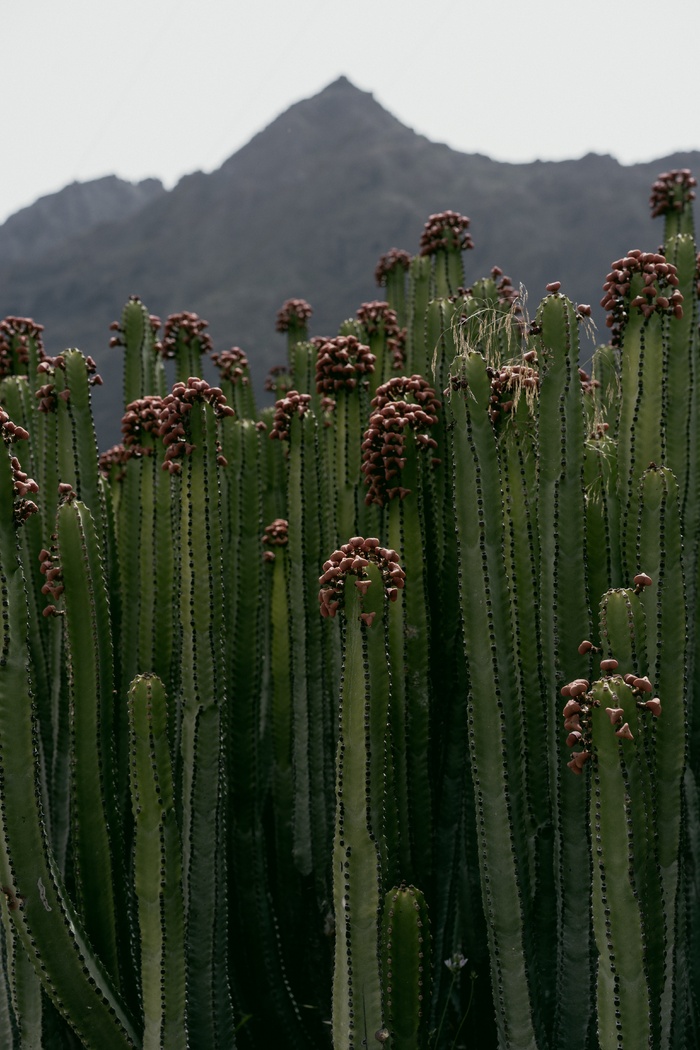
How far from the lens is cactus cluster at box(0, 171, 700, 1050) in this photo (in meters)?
2.60

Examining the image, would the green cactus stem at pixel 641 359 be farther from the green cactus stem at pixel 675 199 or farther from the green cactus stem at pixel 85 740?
the green cactus stem at pixel 675 199

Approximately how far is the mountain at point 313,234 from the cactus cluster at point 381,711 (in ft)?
113

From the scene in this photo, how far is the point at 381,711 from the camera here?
268cm

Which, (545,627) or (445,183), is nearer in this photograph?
(545,627)

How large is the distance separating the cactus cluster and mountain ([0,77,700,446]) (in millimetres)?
34371

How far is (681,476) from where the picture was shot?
359 centimetres

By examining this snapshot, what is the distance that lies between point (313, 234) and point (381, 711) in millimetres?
48155

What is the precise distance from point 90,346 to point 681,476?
42.0 meters

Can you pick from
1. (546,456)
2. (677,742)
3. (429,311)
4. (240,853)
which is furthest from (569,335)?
(240,853)

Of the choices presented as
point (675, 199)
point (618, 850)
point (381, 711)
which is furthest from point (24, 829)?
point (675, 199)

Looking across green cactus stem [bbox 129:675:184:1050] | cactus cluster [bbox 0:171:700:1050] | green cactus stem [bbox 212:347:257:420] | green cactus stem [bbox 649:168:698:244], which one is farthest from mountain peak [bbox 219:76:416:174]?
green cactus stem [bbox 129:675:184:1050]

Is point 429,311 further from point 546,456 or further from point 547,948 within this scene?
point 547,948

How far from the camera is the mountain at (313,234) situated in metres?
42.4

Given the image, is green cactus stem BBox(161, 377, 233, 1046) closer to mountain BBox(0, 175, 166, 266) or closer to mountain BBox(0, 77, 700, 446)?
mountain BBox(0, 77, 700, 446)
